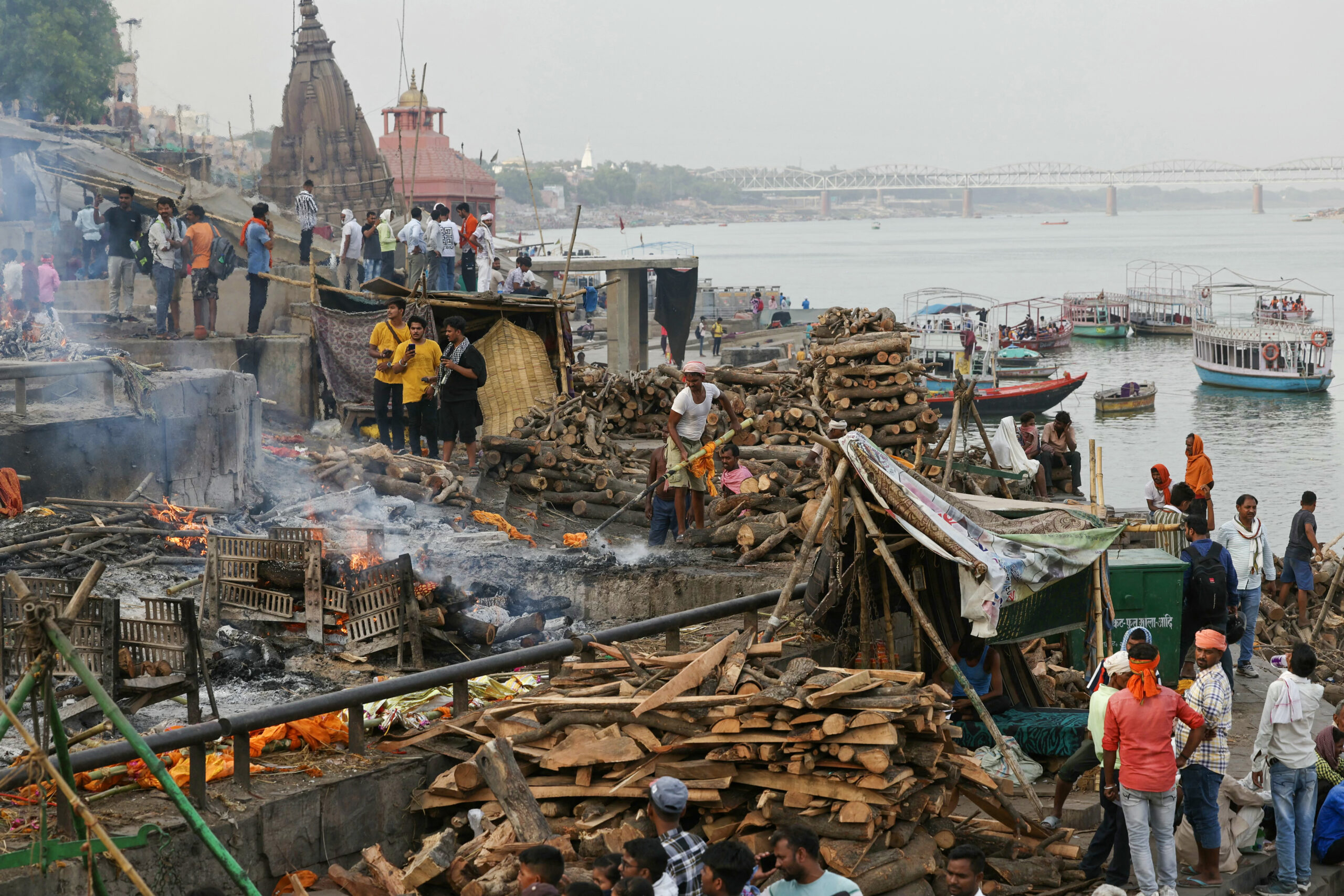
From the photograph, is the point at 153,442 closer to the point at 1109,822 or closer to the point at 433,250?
the point at 433,250

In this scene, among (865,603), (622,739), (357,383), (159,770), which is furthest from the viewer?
(357,383)

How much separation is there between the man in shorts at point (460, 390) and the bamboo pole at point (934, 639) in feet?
22.0

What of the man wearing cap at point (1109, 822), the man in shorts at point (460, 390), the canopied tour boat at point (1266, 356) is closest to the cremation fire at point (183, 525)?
the man in shorts at point (460, 390)

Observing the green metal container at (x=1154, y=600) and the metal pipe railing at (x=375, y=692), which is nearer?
the metal pipe railing at (x=375, y=692)

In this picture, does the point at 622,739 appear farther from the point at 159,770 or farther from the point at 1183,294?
the point at 1183,294

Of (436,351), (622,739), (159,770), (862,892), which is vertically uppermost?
(436,351)

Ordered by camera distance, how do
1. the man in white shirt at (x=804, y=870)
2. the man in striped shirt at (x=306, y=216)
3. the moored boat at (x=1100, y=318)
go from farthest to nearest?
the moored boat at (x=1100, y=318) < the man in striped shirt at (x=306, y=216) < the man in white shirt at (x=804, y=870)

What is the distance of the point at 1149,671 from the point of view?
652cm

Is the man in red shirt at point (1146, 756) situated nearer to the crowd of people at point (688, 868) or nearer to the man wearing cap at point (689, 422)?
the crowd of people at point (688, 868)

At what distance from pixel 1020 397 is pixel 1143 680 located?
3959 cm

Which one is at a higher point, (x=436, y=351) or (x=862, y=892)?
(x=436, y=351)

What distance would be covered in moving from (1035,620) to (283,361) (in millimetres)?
11394

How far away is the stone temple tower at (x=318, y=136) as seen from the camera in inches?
2125

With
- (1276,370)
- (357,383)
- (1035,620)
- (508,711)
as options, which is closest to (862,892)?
(508,711)
